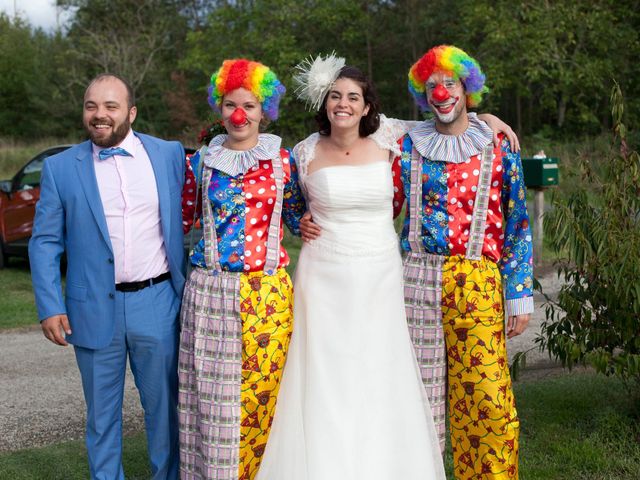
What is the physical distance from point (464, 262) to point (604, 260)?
3.39 feet

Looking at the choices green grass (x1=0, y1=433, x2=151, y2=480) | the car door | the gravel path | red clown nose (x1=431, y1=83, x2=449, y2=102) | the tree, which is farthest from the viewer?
the tree

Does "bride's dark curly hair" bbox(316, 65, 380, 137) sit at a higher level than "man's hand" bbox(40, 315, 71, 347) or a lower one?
higher

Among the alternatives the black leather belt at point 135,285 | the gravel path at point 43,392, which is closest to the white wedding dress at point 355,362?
the black leather belt at point 135,285

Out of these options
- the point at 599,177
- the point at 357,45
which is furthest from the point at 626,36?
the point at 599,177

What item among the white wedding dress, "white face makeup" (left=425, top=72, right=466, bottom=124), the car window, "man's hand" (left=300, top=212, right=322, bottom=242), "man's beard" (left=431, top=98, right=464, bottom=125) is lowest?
the white wedding dress

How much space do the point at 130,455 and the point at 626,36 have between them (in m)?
22.9

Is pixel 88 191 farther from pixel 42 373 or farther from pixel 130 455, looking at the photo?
pixel 42 373

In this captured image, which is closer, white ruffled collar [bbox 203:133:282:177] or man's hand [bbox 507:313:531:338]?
white ruffled collar [bbox 203:133:282:177]

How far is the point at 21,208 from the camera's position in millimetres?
10719

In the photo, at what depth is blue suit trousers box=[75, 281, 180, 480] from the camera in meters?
3.68

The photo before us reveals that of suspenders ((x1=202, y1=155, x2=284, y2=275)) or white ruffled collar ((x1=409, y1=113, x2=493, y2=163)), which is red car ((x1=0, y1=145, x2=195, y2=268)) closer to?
suspenders ((x1=202, y1=155, x2=284, y2=275))

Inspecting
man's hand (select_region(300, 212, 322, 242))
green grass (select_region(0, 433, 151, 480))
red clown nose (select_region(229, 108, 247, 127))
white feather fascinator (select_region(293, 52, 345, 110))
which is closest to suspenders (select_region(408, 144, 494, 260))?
man's hand (select_region(300, 212, 322, 242))

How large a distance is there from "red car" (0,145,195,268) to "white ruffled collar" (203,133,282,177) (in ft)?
24.5

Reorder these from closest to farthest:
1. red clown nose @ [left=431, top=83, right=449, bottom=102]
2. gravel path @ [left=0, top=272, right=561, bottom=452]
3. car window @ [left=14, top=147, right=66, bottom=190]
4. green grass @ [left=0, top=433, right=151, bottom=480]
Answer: red clown nose @ [left=431, top=83, right=449, bottom=102] → green grass @ [left=0, top=433, right=151, bottom=480] → gravel path @ [left=0, top=272, right=561, bottom=452] → car window @ [left=14, top=147, right=66, bottom=190]
